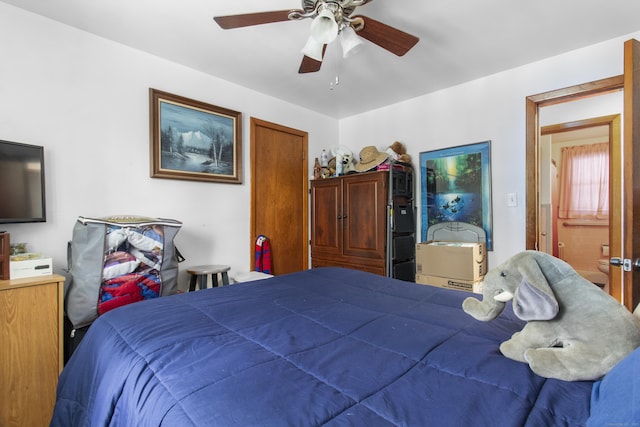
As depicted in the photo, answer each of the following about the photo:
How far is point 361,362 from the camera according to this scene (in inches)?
33.2

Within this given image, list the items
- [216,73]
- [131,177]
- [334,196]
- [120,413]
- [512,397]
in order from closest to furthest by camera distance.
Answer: [512,397]
[120,413]
[131,177]
[216,73]
[334,196]

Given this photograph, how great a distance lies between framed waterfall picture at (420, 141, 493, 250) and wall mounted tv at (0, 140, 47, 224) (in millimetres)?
3332

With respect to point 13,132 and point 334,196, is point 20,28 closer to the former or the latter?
point 13,132

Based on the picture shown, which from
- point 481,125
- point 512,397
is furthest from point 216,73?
point 512,397

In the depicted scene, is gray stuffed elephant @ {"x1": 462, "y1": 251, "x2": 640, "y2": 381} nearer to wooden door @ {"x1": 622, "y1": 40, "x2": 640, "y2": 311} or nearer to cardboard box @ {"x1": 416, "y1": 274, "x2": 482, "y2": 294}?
wooden door @ {"x1": 622, "y1": 40, "x2": 640, "y2": 311}

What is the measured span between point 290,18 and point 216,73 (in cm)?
154

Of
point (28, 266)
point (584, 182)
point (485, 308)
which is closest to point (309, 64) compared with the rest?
point (485, 308)

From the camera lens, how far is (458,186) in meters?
3.11

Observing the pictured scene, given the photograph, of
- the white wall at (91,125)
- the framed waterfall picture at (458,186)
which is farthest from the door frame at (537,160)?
the white wall at (91,125)

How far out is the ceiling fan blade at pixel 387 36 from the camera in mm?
1694

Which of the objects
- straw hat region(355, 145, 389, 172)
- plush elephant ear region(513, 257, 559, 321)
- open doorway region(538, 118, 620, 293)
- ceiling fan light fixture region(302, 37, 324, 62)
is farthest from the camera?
open doorway region(538, 118, 620, 293)

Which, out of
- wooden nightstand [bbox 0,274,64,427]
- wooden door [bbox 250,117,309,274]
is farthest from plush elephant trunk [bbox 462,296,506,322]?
wooden door [bbox 250,117,309,274]

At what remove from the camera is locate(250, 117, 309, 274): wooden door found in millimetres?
3330

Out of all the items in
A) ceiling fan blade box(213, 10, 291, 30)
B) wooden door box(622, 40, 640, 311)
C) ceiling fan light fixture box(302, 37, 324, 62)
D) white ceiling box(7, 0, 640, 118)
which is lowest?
wooden door box(622, 40, 640, 311)
